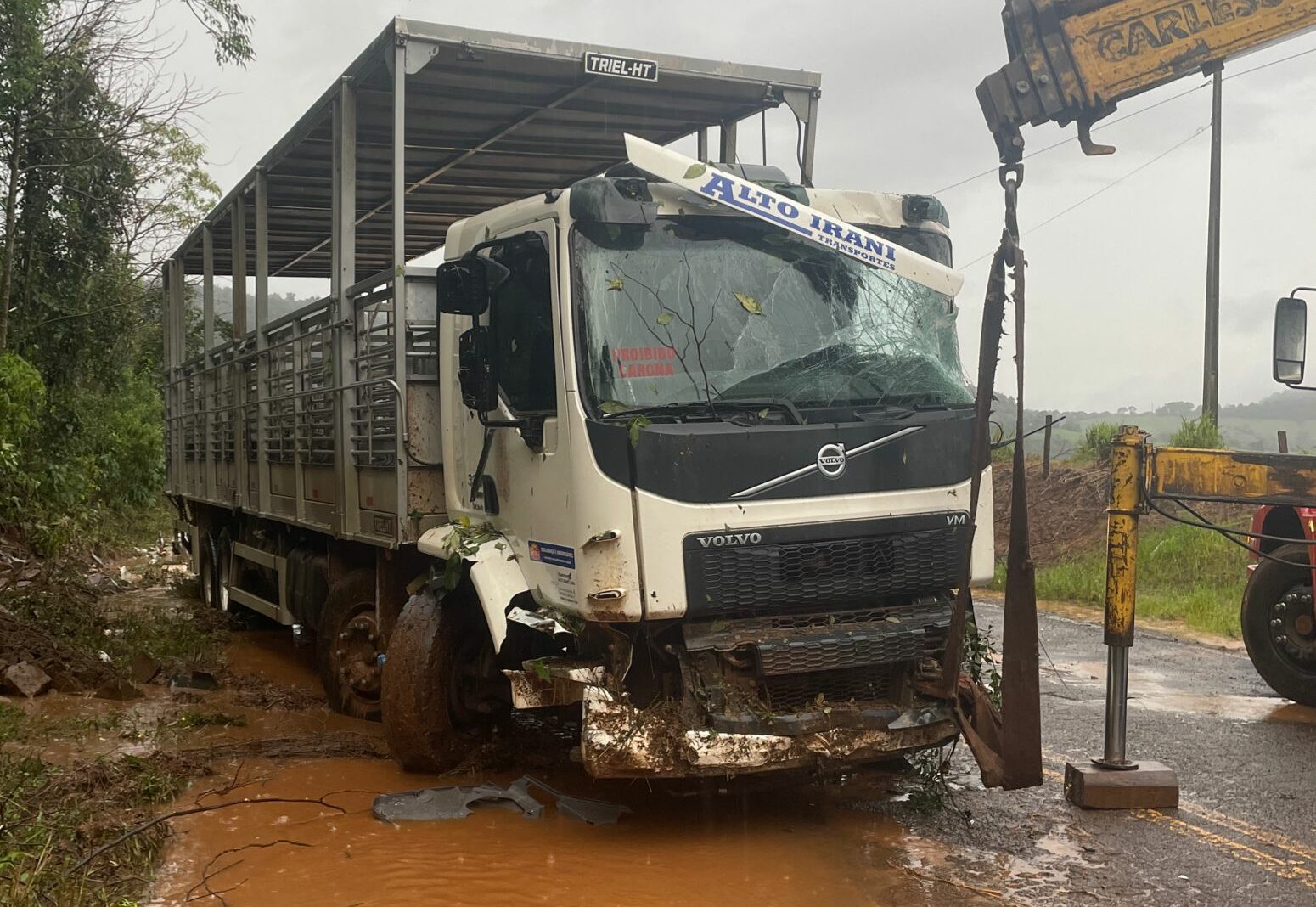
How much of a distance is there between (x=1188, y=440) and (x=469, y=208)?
1128 centimetres

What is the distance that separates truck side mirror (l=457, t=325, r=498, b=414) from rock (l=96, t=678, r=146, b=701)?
402 centimetres

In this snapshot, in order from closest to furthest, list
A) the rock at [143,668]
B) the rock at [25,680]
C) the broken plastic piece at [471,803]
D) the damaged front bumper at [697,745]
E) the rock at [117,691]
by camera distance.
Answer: the damaged front bumper at [697,745], the broken plastic piece at [471,803], the rock at [25,680], the rock at [117,691], the rock at [143,668]

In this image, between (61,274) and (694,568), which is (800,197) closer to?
(694,568)

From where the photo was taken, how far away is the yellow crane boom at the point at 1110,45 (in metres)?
5.24

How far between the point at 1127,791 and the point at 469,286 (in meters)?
3.63

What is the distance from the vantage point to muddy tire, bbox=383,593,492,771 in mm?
6145

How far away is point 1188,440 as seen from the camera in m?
17.8

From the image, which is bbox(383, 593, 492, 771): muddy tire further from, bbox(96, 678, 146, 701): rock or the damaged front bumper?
bbox(96, 678, 146, 701): rock

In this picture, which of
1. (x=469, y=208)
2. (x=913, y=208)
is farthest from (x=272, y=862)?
(x=469, y=208)

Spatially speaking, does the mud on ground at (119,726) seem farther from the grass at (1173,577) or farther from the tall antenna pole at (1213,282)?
the tall antenna pole at (1213,282)

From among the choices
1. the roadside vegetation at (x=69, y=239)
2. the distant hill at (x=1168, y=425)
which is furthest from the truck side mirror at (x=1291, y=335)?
the roadside vegetation at (x=69, y=239)

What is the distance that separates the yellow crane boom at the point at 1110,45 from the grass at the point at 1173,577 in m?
8.22

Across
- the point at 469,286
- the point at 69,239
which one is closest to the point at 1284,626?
the point at 469,286

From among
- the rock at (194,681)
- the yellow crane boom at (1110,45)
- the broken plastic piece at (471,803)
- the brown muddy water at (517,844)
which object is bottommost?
the rock at (194,681)
